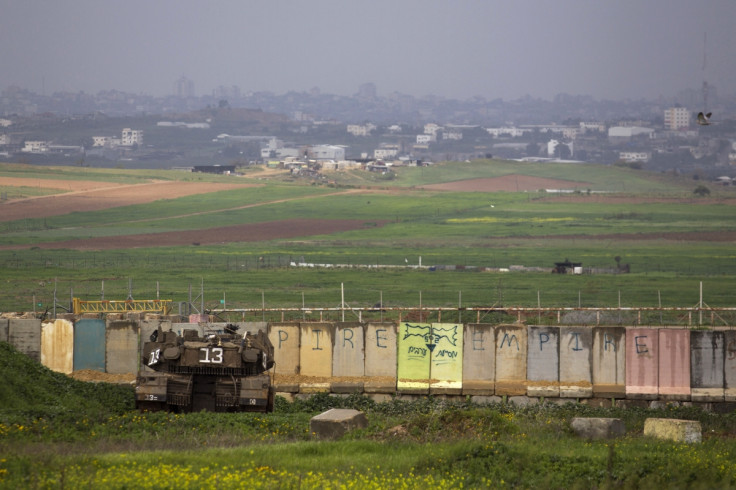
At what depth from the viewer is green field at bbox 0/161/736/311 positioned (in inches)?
2432

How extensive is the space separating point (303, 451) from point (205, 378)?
700cm

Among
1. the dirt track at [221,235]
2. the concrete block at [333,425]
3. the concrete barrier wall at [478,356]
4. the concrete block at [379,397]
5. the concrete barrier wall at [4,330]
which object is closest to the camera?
the concrete block at [333,425]

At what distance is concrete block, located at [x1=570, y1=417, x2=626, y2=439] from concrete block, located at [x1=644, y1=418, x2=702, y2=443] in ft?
2.30

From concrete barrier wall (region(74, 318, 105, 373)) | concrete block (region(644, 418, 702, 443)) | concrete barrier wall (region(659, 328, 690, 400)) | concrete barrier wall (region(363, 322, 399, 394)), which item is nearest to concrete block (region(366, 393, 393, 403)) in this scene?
concrete barrier wall (region(363, 322, 399, 394))

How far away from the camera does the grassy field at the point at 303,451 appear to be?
18516mm

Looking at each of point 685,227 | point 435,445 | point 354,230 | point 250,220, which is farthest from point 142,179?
point 435,445

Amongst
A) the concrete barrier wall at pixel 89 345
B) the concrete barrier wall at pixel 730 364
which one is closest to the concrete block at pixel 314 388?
the concrete barrier wall at pixel 89 345

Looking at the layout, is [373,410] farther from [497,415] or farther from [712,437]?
[712,437]

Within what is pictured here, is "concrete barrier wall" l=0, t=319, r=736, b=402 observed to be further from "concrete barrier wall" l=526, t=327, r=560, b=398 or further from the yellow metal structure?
the yellow metal structure

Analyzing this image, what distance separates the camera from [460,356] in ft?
106

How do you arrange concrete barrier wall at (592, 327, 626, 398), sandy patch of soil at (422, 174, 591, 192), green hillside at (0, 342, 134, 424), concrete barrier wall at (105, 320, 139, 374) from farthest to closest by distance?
sandy patch of soil at (422, 174, 591, 192) → concrete barrier wall at (105, 320, 139, 374) → concrete barrier wall at (592, 327, 626, 398) → green hillside at (0, 342, 134, 424)

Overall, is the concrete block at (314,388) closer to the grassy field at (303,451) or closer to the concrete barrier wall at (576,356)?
the grassy field at (303,451)

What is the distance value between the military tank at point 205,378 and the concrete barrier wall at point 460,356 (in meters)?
3.40

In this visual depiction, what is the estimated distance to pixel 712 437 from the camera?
25.5 metres
